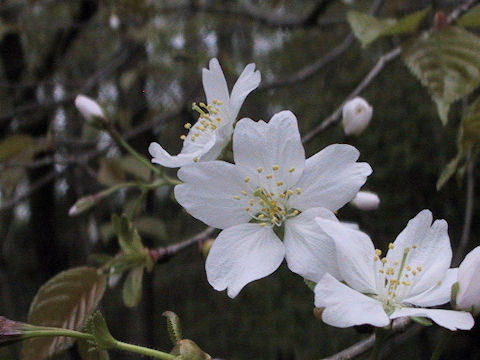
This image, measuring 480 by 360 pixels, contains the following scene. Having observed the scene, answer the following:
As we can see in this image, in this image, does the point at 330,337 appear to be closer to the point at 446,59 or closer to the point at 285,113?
the point at 446,59

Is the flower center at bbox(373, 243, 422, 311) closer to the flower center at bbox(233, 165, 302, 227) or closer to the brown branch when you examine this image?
the flower center at bbox(233, 165, 302, 227)

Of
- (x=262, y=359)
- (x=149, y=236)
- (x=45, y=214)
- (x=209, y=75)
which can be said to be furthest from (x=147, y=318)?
(x=262, y=359)

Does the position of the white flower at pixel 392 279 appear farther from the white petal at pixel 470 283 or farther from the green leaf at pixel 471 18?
the green leaf at pixel 471 18

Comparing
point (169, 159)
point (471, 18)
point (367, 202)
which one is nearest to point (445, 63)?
point (471, 18)

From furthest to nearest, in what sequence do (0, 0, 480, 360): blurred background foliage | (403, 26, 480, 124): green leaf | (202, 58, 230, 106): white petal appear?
(0, 0, 480, 360): blurred background foliage < (403, 26, 480, 124): green leaf < (202, 58, 230, 106): white petal

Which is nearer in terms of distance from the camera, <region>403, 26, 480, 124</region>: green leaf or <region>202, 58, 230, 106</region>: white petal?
<region>202, 58, 230, 106</region>: white petal

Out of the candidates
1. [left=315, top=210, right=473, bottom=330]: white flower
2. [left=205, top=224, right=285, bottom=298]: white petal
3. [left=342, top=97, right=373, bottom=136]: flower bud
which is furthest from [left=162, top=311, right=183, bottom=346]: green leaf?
[left=342, top=97, right=373, bottom=136]: flower bud
